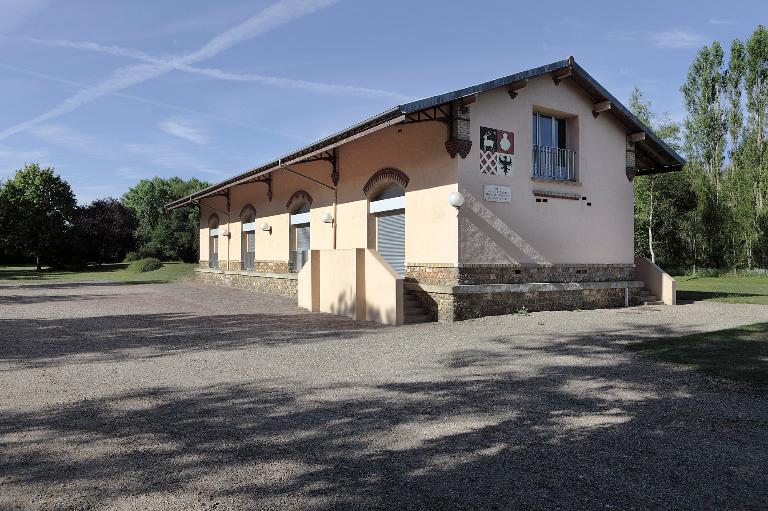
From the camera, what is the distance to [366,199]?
1401 cm

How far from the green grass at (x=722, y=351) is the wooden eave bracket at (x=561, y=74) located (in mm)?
6819

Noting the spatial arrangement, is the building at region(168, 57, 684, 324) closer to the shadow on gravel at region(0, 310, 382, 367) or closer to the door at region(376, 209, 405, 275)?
the door at region(376, 209, 405, 275)

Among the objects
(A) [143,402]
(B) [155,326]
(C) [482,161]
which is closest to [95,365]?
(A) [143,402]

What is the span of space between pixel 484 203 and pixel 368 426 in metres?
7.97

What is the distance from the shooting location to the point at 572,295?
517 inches

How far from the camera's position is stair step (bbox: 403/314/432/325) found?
1125 centimetres

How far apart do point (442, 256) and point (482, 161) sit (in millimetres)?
2256

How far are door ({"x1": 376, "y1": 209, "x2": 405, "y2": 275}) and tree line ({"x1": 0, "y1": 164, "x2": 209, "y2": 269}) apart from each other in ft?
118

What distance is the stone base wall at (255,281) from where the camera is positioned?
17672 mm

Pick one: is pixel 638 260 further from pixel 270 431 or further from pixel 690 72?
pixel 690 72

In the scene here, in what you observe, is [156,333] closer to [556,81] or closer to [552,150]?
[552,150]

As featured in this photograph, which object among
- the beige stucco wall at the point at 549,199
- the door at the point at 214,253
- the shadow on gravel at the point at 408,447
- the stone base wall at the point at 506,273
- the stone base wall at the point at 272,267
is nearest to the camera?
the shadow on gravel at the point at 408,447

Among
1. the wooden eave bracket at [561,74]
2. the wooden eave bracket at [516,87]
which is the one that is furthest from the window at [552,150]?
the wooden eave bracket at [516,87]

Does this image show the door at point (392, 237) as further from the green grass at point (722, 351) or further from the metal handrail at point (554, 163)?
the green grass at point (722, 351)
